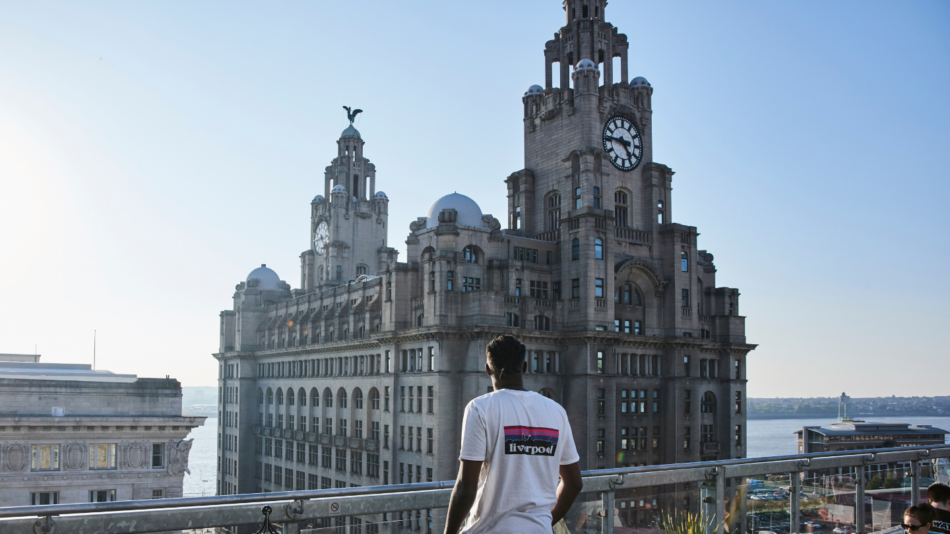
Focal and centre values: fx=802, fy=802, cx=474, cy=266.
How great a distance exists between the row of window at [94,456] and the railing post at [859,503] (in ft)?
143

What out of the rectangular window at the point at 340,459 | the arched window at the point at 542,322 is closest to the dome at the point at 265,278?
the rectangular window at the point at 340,459

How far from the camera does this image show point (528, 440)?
6844 millimetres

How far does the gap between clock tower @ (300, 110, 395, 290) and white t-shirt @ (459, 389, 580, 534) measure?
3734 inches

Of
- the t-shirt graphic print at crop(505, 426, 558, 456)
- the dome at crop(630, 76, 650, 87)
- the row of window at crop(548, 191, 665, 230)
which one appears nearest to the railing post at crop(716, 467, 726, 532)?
the t-shirt graphic print at crop(505, 426, 558, 456)

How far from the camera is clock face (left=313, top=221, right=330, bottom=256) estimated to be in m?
108

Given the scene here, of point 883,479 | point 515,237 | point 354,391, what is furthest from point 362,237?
point 883,479

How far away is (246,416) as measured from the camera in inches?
3920

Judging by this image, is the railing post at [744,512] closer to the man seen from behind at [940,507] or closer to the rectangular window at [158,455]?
the man seen from behind at [940,507]

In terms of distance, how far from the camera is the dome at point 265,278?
341 ft

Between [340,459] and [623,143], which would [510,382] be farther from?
[340,459]

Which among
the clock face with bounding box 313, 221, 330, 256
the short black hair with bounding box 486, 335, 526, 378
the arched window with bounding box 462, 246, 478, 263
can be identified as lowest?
the short black hair with bounding box 486, 335, 526, 378

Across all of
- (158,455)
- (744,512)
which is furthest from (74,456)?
(744,512)

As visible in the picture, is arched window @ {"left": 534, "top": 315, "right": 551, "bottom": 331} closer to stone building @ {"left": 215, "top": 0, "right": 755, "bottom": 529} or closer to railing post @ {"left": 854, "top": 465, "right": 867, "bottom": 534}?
stone building @ {"left": 215, "top": 0, "right": 755, "bottom": 529}

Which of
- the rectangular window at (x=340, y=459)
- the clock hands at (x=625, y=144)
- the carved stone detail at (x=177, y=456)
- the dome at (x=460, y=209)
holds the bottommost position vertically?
the rectangular window at (x=340, y=459)
